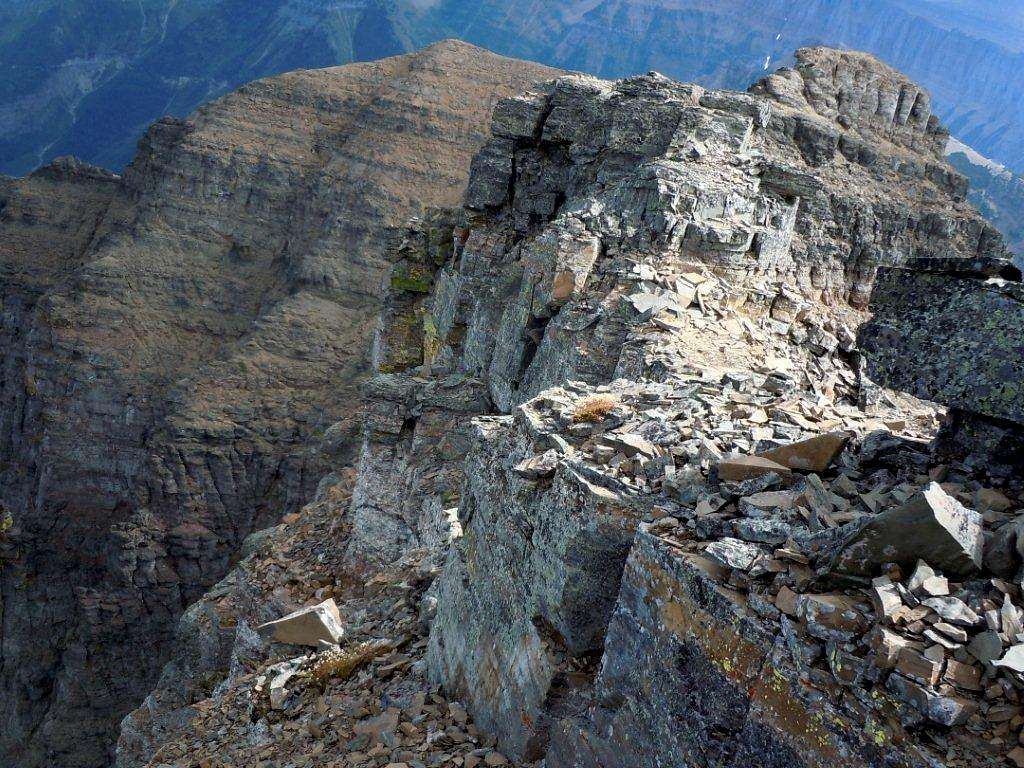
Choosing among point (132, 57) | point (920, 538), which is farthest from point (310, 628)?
point (132, 57)

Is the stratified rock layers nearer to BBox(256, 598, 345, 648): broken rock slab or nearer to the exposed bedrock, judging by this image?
the exposed bedrock

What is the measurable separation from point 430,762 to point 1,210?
3027 inches

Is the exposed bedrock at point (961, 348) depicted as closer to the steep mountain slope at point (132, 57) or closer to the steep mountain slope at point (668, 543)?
the steep mountain slope at point (668, 543)

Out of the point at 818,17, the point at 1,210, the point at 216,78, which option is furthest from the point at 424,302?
the point at 216,78

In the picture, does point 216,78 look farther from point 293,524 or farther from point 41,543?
point 293,524

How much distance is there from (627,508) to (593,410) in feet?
6.26

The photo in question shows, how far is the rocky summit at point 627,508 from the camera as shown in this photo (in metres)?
4.46

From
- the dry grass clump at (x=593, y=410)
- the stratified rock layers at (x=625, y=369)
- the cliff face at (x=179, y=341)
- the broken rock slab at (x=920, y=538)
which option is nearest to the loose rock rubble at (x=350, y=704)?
the stratified rock layers at (x=625, y=369)

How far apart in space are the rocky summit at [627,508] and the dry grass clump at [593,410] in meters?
0.05

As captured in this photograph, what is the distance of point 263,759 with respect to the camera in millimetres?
8859

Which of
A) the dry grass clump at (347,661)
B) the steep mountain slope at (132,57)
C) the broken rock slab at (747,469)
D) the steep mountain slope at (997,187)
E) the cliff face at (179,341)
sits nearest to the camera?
the broken rock slab at (747,469)

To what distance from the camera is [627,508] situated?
6.05 meters

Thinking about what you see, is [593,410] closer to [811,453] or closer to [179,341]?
[811,453]

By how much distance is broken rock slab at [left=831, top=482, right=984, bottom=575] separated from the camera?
4.36m
